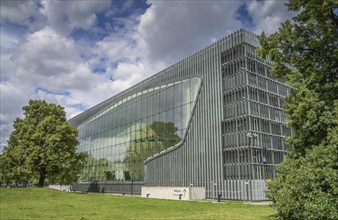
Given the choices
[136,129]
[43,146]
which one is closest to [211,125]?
[136,129]

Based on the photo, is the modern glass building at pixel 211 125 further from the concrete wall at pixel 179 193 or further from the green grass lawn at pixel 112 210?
the green grass lawn at pixel 112 210

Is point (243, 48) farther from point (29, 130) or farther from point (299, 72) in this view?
point (29, 130)

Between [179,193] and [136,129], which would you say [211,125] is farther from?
[136,129]

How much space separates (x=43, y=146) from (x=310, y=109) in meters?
36.0

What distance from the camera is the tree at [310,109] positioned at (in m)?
13.3

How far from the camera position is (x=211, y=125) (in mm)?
44781

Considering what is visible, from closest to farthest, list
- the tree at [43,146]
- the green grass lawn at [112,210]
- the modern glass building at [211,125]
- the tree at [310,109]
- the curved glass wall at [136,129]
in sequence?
the tree at [310,109], the green grass lawn at [112,210], the tree at [43,146], the modern glass building at [211,125], the curved glass wall at [136,129]

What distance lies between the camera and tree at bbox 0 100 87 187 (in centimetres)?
3997

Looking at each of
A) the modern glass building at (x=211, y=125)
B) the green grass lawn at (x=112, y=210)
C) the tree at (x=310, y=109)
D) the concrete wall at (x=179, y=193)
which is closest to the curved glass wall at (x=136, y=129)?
the modern glass building at (x=211, y=125)

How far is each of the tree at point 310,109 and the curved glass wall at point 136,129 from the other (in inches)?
1217

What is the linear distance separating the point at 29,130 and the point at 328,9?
3799cm

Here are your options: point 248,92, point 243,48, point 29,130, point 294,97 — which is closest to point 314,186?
point 294,97

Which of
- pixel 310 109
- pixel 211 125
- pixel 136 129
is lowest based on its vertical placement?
pixel 310 109

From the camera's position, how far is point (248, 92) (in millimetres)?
42344
